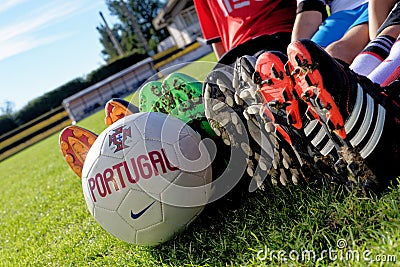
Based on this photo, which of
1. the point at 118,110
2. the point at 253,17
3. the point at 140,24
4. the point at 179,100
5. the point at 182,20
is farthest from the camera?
the point at 140,24

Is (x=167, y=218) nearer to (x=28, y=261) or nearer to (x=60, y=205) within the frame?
(x=28, y=261)

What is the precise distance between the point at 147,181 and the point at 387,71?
1055 mm

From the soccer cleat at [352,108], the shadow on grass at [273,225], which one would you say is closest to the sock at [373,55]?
the soccer cleat at [352,108]

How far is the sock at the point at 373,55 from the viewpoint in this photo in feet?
6.43

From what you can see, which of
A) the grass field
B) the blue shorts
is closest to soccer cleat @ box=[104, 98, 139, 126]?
the grass field

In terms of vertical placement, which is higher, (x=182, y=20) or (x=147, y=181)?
(x=147, y=181)

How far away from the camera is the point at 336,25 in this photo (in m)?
2.55

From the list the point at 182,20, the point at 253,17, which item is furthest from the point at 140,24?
the point at 253,17

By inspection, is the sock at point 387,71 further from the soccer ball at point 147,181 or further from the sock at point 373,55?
the soccer ball at point 147,181

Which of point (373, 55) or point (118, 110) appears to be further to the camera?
point (118, 110)

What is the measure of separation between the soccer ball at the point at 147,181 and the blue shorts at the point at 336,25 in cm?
91

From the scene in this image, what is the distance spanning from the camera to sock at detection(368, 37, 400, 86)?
1794 mm

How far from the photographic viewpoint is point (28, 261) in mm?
2953

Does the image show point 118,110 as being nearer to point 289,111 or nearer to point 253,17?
point 253,17
